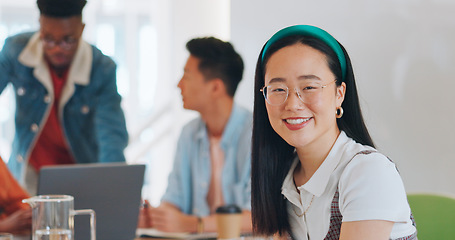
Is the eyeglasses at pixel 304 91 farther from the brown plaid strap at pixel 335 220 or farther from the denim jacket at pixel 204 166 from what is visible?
the denim jacket at pixel 204 166

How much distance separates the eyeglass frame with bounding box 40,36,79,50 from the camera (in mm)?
2510

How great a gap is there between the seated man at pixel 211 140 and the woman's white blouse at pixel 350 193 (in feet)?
4.14

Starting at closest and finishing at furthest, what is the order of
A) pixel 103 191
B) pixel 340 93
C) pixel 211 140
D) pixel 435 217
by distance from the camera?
pixel 340 93
pixel 435 217
pixel 103 191
pixel 211 140

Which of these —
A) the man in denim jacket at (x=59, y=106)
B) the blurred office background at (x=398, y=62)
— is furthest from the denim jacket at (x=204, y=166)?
the blurred office background at (x=398, y=62)

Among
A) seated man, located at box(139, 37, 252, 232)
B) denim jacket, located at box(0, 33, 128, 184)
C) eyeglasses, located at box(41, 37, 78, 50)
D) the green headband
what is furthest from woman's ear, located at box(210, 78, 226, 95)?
the green headband

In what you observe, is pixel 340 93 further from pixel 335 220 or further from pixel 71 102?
pixel 71 102

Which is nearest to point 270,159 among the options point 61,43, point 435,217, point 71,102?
point 435,217

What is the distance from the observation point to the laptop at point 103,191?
1.64 metres

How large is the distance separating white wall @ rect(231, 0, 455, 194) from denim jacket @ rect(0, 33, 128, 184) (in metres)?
1.02

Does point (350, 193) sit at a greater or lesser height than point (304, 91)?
lesser

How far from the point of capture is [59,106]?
2.69 m

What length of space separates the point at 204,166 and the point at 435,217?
1.26 meters

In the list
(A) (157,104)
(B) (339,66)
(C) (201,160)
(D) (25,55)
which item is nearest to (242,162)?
(C) (201,160)

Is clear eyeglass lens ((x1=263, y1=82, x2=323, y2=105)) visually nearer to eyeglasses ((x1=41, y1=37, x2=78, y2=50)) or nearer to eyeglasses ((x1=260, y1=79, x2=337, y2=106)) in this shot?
eyeglasses ((x1=260, y1=79, x2=337, y2=106))
